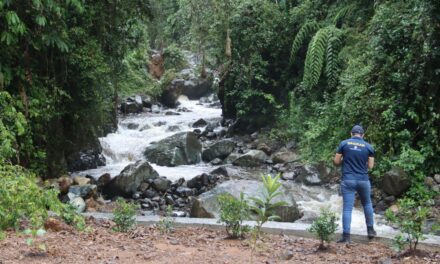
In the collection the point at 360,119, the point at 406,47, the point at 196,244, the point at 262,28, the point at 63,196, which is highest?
the point at 262,28

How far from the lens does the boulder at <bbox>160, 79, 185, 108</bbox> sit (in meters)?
26.2

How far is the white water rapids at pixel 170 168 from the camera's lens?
953 cm

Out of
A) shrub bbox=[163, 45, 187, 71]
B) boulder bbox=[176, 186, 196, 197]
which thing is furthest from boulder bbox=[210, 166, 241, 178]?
shrub bbox=[163, 45, 187, 71]

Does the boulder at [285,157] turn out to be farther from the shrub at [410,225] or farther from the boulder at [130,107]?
the boulder at [130,107]

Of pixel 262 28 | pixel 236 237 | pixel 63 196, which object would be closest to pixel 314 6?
pixel 262 28

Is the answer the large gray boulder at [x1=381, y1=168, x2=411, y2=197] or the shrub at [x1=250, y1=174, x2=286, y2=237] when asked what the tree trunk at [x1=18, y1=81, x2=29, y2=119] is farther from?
the large gray boulder at [x1=381, y1=168, x2=411, y2=197]

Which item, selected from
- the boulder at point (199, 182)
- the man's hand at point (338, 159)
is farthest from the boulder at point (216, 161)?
the man's hand at point (338, 159)

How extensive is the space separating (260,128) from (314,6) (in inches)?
195

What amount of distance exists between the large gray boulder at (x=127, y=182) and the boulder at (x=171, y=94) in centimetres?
1470

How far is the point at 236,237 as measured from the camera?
5332mm

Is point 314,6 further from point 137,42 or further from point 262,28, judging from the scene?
point 137,42

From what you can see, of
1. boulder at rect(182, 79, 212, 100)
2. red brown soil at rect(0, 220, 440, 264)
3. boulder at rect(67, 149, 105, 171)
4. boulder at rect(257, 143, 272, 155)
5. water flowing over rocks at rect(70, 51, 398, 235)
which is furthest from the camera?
boulder at rect(182, 79, 212, 100)

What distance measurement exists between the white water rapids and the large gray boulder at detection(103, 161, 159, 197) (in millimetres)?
A: 1256

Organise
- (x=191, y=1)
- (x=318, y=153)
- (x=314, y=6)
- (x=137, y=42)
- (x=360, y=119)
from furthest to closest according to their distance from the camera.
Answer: (x=191, y=1) < (x=314, y=6) < (x=318, y=153) < (x=137, y=42) < (x=360, y=119)
